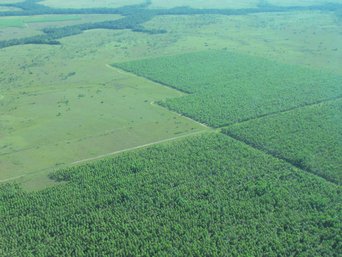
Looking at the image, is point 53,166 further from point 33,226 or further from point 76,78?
point 76,78

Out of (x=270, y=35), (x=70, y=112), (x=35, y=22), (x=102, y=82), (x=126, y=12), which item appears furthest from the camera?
(x=126, y=12)

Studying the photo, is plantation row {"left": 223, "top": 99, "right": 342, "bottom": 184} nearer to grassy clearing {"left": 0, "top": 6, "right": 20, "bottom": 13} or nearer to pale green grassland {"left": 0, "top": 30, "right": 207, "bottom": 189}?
pale green grassland {"left": 0, "top": 30, "right": 207, "bottom": 189}

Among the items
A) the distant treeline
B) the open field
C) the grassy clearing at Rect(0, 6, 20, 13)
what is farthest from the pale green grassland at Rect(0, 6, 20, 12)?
the open field

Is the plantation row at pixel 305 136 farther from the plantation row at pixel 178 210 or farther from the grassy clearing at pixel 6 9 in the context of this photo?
the grassy clearing at pixel 6 9

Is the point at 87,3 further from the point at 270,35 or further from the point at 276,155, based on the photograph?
the point at 276,155

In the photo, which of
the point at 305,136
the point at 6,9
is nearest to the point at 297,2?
the point at 6,9

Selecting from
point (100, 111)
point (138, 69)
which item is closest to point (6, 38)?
point (138, 69)

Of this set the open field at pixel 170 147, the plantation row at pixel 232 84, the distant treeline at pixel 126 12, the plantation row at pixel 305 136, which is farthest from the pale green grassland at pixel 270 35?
the plantation row at pixel 305 136
